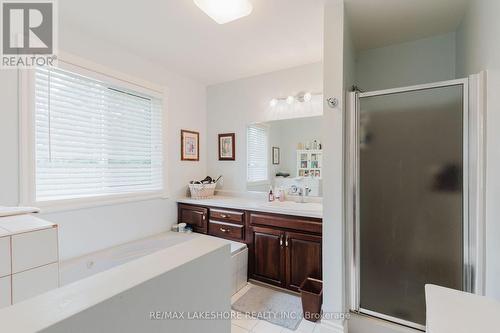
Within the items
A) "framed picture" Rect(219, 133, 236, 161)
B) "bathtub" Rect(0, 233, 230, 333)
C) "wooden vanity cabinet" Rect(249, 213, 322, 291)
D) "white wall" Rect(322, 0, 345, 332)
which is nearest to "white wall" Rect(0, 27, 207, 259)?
"framed picture" Rect(219, 133, 236, 161)

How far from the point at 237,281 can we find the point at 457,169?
6.58 ft

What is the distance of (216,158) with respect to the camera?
339cm

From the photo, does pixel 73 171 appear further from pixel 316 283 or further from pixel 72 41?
pixel 316 283

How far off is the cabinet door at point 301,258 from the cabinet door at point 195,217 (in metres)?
1.05

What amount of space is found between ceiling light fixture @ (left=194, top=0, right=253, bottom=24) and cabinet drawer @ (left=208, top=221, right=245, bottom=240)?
6.31 feet

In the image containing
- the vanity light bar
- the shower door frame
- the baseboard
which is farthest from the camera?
the vanity light bar

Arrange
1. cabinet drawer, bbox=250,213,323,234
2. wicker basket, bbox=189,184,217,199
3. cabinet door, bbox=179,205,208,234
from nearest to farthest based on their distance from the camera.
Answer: cabinet drawer, bbox=250,213,323,234, cabinet door, bbox=179,205,208,234, wicker basket, bbox=189,184,217,199

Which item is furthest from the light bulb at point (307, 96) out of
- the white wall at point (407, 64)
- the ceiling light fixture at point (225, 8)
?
the ceiling light fixture at point (225, 8)

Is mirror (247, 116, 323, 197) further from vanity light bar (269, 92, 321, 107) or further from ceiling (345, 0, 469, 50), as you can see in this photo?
ceiling (345, 0, 469, 50)

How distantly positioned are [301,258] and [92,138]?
7.48 ft

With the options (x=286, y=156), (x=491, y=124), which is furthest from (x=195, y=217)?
(x=491, y=124)

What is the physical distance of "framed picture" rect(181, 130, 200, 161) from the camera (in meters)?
3.11

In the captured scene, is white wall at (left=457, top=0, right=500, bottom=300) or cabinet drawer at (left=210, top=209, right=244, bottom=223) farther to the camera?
cabinet drawer at (left=210, top=209, right=244, bottom=223)

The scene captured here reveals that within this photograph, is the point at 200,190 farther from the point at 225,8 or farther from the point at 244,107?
the point at 225,8
